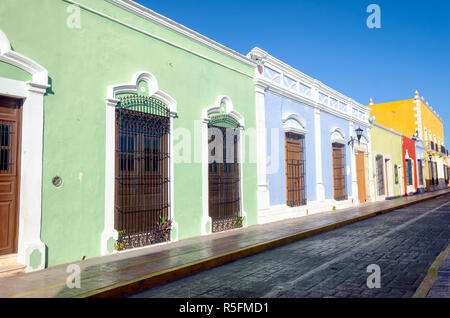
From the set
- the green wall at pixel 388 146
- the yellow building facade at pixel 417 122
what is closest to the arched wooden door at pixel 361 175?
the green wall at pixel 388 146

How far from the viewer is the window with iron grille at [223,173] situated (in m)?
9.29

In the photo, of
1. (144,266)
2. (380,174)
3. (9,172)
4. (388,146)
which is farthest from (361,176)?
(9,172)

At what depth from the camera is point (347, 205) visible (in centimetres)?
1652

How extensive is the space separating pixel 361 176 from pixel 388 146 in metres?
5.72

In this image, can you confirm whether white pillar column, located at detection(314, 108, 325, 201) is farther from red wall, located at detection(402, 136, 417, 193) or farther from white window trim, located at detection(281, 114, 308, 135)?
red wall, located at detection(402, 136, 417, 193)

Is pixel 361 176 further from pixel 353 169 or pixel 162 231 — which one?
pixel 162 231

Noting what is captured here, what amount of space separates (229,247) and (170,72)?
4263mm

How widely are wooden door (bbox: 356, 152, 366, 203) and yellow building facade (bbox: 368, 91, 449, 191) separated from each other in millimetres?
13672

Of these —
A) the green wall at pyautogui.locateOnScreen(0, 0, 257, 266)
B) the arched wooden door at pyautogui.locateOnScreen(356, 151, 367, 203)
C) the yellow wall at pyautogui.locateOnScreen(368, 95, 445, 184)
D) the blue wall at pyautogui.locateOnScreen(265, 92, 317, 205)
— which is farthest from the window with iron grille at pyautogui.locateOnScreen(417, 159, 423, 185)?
the green wall at pyautogui.locateOnScreen(0, 0, 257, 266)

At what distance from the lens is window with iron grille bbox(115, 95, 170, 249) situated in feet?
22.8

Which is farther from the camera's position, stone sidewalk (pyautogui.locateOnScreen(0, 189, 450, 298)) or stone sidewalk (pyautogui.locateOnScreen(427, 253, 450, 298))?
stone sidewalk (pyautogui.locateOnScreen(0, 189, 450, 298))

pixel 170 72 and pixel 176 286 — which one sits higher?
pixel 170 72
